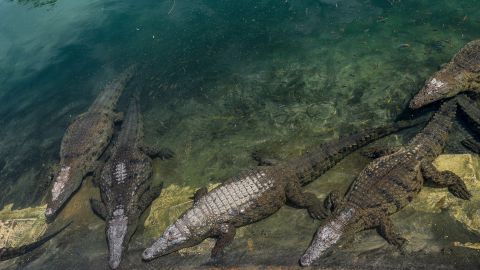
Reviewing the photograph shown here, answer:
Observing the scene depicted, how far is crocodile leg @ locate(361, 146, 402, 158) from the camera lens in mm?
5766

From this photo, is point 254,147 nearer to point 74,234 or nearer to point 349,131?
point 349,131

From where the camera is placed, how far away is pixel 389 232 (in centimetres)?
473

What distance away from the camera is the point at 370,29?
9359 millimetres

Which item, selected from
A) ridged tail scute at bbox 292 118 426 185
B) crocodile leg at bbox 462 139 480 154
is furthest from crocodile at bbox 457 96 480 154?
ridged tail scute at bbox 292 118 426 185

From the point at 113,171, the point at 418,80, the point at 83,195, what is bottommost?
the point at 83,195

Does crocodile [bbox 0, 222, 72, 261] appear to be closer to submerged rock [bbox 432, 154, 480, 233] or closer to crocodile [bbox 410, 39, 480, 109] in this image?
submerged rock [bbox 432, 154, 480, 233]

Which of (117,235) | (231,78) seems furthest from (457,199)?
(231,78)

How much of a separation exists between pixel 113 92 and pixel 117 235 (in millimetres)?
4700

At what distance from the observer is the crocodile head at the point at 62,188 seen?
6749mm

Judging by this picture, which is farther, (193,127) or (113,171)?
(193,127)

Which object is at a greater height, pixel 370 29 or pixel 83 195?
pixel 370 29

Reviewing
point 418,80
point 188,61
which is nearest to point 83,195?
point 188,61

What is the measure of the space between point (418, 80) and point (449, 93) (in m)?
0.99

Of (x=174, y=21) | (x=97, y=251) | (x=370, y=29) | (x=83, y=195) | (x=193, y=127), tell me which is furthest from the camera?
(x=174, y=21)
